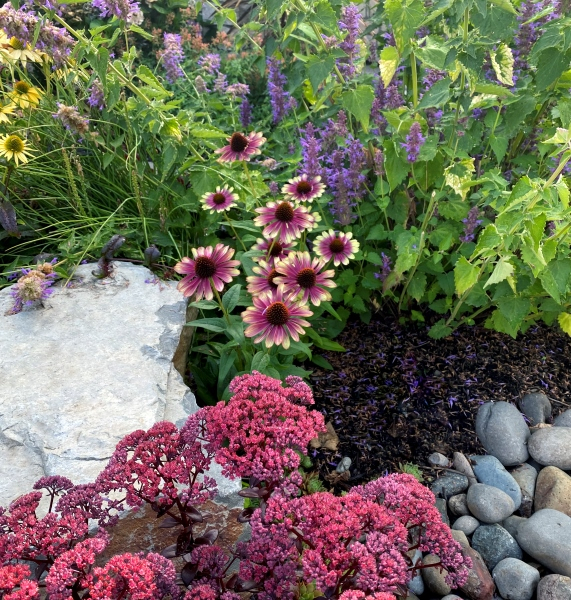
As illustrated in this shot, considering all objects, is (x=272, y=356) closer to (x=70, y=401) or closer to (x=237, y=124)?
(x=70, y=401)

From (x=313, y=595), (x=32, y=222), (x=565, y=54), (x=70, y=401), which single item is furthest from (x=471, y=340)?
(x=32, y=222)

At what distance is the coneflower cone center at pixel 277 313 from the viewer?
75.3 inches

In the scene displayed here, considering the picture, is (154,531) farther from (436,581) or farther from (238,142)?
(238,142)

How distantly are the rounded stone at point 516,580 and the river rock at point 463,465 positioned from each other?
38 centimetres

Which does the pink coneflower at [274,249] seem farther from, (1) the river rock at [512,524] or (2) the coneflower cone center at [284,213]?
(1) the river rock at [512,524]

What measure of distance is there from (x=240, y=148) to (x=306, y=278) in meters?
0.72

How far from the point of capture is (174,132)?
2.50m

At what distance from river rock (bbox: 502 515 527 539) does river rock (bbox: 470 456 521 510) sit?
49 millimetres

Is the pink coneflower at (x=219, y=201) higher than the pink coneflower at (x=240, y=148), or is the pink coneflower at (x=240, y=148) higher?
the pink coneflower at (x=240, y=148)

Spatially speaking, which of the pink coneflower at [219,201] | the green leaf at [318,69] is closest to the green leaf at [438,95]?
the green leaf at [318,69]

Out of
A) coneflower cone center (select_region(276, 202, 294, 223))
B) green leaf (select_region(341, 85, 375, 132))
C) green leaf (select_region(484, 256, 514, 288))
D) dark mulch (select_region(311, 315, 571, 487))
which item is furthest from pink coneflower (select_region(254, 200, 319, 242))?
dark mulch (select_region(311, 315, 571, 487))

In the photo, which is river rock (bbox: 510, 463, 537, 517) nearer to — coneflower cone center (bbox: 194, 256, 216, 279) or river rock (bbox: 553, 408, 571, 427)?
river rock (bbox: 553, 408, 571, 427)

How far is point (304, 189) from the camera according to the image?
230cm

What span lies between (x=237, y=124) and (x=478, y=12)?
2.02 m
